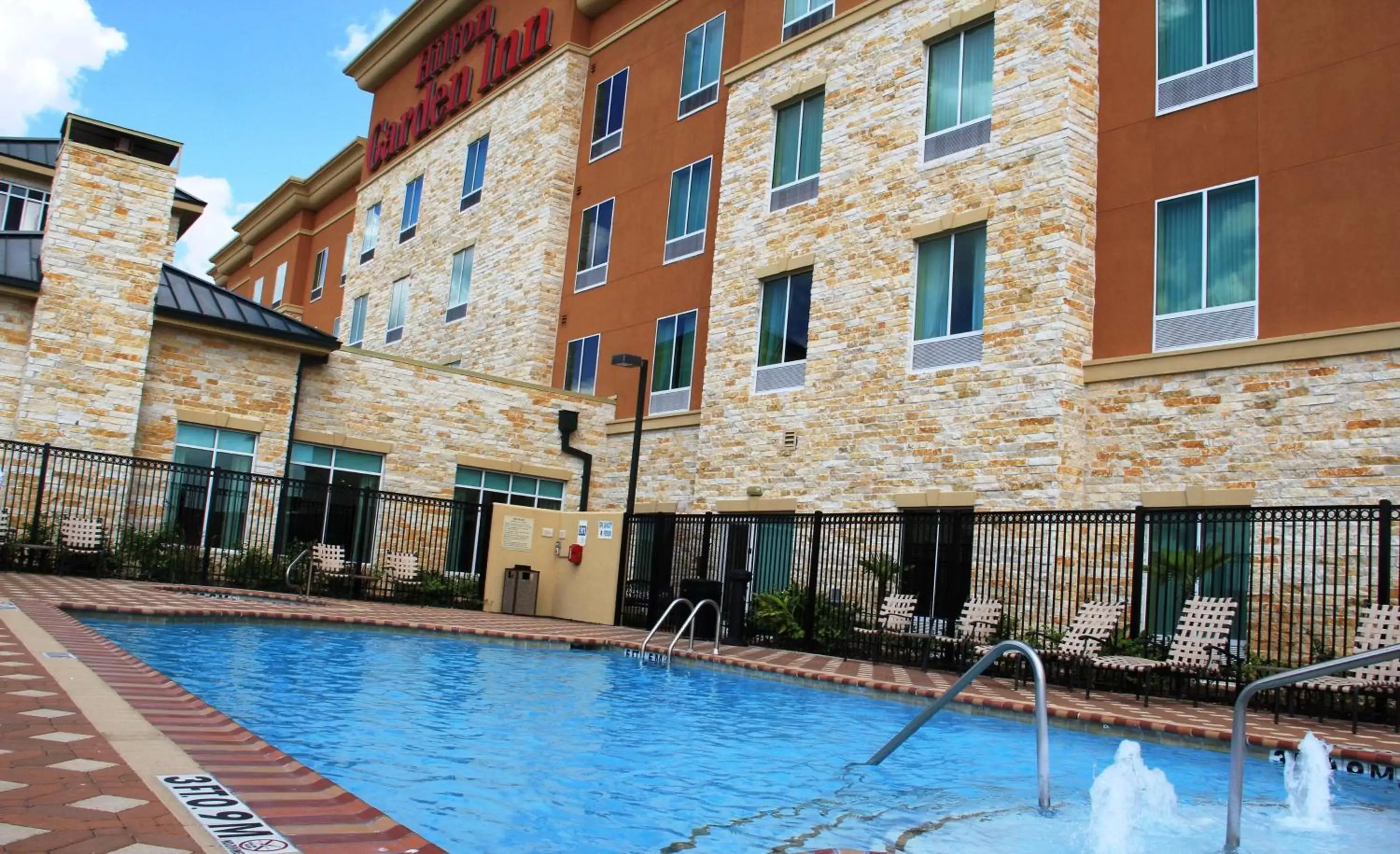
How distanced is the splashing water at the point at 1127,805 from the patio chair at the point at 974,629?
5.39 metres

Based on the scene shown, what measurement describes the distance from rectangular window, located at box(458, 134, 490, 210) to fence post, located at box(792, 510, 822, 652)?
58.8 ft

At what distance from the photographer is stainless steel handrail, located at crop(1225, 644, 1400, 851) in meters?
4.52

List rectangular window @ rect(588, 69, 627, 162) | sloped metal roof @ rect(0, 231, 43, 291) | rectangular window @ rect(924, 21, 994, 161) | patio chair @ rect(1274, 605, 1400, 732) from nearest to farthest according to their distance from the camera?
patio chair @ rect(1274, 605, 1400, 732)
rectangular window @ rect(924, 21, 994, 161)
sloped metal roof @ rect(0, 231, 43, 291)
rectangular window @ rect(588, 69, 627, 162)

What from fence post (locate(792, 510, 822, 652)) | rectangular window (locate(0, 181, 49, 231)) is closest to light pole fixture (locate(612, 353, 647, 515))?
fence post (locate(792, 510, 822, 652))

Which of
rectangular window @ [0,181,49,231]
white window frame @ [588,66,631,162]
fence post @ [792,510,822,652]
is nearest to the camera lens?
fence post @ [792,510,822,652]

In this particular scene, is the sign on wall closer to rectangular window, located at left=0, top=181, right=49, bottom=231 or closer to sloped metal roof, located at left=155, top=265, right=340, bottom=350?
rectangular window, located at left=0, top=181, right=49, bottom=231

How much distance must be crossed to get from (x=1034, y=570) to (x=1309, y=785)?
7.02 meters

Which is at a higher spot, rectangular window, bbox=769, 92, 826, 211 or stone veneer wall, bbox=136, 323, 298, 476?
rectangular window, bbox=769, 92, 826, 211

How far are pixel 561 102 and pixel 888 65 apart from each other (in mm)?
11249

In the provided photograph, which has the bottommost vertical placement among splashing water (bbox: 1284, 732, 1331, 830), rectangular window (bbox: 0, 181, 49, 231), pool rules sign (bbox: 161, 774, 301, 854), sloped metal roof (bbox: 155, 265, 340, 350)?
splashing water (bbox: 1284, 732, 1331, 830)

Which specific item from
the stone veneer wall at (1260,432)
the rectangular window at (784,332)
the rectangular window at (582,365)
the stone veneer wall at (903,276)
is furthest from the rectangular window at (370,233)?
the stone veneer wall at (1260,432)

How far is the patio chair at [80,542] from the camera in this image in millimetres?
17812

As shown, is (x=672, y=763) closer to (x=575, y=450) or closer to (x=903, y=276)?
(x=903, y=276)

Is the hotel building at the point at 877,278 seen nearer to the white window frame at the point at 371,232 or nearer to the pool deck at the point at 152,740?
the pool deck at the point at 152,740
